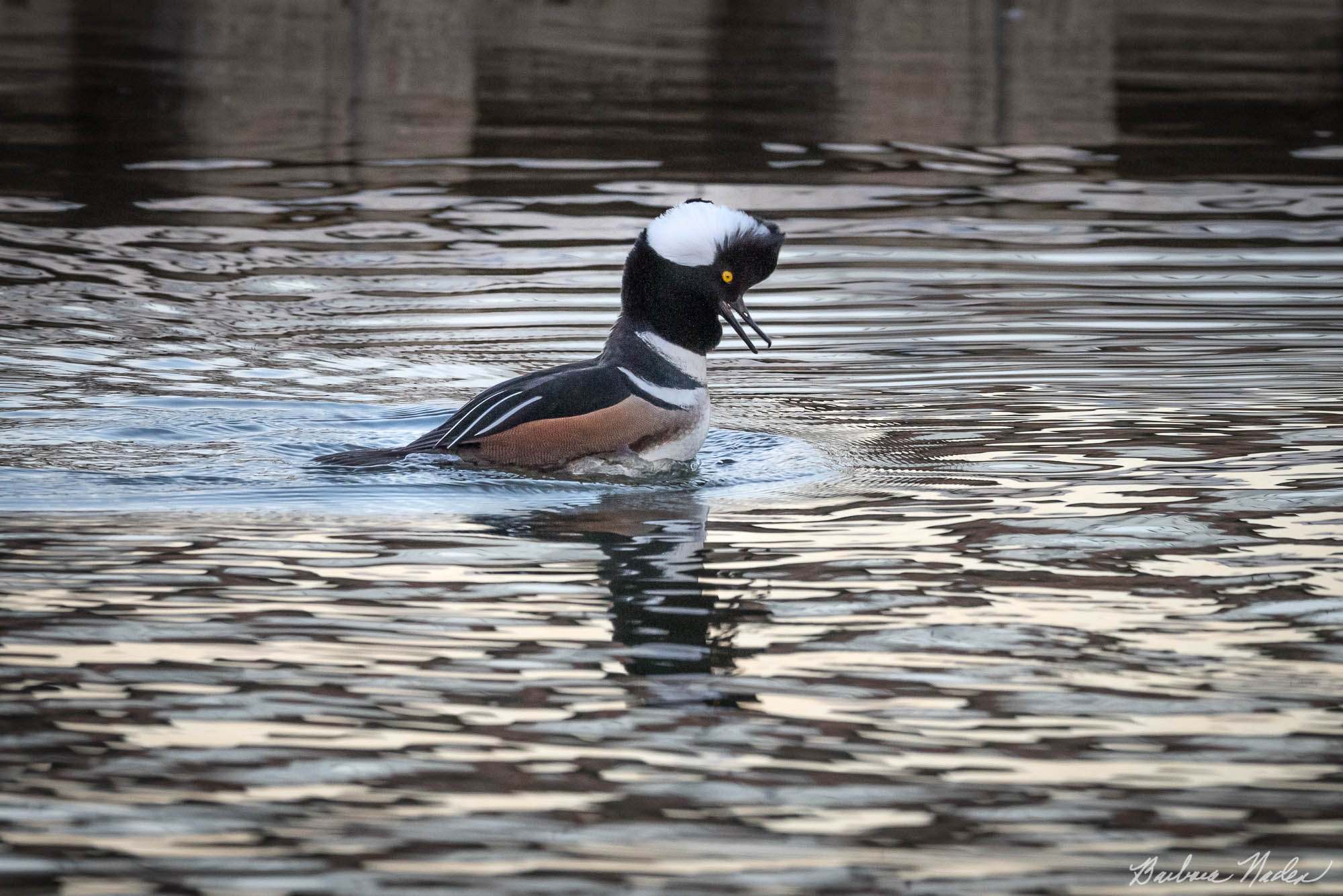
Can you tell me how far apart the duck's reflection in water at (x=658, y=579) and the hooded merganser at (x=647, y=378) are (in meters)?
0.31

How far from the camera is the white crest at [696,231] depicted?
847 centimetres

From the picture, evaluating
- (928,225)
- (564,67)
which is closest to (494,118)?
(564,67)

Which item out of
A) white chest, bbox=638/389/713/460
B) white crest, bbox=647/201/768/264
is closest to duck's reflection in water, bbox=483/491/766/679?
white chest, bbox=638/389/713/460

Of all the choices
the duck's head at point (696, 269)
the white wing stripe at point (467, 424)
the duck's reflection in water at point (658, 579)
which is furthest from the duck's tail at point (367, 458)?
the duck's head at point (696, 269)

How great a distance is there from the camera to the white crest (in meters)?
8.47

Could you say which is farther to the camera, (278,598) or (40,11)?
(40,11)

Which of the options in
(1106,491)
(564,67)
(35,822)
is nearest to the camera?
(35,822)

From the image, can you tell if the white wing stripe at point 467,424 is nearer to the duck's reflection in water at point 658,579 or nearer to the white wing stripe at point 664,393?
the white wing stripe at point 664,393

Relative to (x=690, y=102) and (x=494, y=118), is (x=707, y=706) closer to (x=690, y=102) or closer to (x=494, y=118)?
(x=494, y=118)

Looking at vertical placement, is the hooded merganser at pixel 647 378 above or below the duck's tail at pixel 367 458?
above

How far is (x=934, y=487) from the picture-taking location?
8.41 metres

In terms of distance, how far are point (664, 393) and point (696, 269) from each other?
0.53 meters

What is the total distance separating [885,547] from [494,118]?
15.1m

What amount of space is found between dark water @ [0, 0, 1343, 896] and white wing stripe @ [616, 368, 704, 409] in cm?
32
